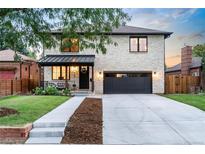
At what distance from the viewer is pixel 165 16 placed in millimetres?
23359

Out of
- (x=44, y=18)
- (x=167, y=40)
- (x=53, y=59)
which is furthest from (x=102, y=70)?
(x=44, y=18)

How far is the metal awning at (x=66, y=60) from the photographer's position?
877 inches

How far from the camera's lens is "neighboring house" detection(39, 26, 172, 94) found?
2409 centimetres

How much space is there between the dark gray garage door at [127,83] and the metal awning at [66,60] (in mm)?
2003

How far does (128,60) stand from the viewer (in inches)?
954

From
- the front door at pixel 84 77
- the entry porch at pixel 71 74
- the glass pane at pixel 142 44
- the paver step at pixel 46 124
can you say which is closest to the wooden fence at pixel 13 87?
the entry porch at pixel 71 74

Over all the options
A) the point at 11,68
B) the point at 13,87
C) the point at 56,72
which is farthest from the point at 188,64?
the point at 13,87

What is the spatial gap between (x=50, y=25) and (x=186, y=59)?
21.2 metres

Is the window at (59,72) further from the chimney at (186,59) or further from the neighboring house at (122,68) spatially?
the chimney at (186,59)

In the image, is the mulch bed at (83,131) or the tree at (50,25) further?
the tree at (50,25)

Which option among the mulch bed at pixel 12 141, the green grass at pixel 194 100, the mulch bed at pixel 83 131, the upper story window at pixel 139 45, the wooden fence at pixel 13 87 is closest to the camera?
the mulch bed at pixel 12 141

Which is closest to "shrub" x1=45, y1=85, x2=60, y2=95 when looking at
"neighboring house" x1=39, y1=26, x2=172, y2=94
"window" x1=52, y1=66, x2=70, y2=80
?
"neighboring house" x1=39, y1=26, x2=172, y2=94

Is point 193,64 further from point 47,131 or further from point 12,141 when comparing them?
point 12,141
